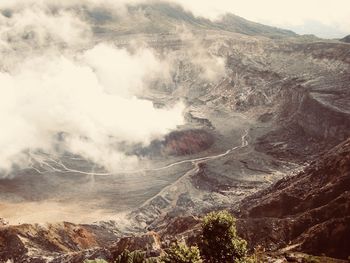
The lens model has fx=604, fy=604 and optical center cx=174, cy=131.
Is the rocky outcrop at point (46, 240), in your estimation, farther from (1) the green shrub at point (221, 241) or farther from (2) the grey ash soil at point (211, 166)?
(1) the green shrub at point (221, 241)

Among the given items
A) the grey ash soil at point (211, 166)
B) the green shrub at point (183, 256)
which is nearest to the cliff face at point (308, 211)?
the grey ash soil at point (211, 166)

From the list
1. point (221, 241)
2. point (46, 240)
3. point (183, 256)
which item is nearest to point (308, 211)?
point (221, 241)

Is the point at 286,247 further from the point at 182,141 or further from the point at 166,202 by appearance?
the point at 182,141

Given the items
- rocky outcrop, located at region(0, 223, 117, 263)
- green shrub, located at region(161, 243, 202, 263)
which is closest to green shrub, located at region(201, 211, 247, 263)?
green shrub, located at region(161, 243, 202, 263)

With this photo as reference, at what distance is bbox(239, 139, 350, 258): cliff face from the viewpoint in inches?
2156

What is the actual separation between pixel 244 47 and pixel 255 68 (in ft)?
61.3

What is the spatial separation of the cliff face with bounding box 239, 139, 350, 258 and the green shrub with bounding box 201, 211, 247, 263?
10.2m

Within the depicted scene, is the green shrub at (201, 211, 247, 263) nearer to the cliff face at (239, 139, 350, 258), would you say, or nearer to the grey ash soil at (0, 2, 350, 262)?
the cliff face at (239, 139, 350, 258)

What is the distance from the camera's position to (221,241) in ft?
153

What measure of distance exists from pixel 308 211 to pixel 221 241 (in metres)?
18.0

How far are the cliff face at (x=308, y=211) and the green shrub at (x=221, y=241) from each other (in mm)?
10233

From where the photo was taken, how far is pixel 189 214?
79188 mm

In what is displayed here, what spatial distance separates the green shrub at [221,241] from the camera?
46500mm

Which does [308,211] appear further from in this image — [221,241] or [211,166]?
[211,166]
